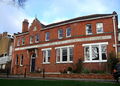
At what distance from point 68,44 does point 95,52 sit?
4.39m

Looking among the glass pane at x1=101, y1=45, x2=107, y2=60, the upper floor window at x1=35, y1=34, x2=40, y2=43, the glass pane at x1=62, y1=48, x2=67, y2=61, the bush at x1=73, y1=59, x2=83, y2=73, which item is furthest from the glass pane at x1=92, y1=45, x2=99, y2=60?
the upper floor window at x1=35, y1=34, x2=40, y2=43

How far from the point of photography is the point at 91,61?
21.9 metres

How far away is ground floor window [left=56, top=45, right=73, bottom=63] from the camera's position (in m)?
Result: 24.1

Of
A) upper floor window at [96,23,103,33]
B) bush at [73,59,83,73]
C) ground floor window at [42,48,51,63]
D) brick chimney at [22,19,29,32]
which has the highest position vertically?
brick chimney at [22,19,29,32]

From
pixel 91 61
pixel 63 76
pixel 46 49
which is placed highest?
pixel 46 49

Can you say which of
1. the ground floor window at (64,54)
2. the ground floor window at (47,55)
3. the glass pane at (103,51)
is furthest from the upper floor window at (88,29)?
the ground floor window at (47,55)

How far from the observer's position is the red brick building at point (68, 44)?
71.2ft

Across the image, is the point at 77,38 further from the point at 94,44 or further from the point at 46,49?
the point at 46,49

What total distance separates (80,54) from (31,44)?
420 inches

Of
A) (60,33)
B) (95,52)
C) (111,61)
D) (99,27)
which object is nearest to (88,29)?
(99,27)

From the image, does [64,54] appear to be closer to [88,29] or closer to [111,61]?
[88,29]

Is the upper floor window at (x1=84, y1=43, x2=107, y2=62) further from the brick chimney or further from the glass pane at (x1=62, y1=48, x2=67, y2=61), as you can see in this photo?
the brick chimney

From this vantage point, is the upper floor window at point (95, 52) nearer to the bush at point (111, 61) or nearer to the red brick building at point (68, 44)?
the red brick building at point (68, 44)

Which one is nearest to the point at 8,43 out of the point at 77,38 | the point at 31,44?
the point at 31,44
